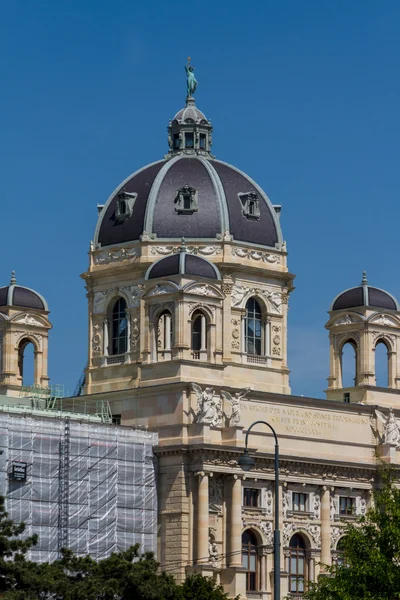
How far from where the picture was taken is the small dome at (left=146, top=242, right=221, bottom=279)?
118 m

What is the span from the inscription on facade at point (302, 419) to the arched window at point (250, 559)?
23.2ft

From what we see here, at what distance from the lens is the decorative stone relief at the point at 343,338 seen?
130625mm

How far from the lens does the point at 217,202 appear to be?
127438mm

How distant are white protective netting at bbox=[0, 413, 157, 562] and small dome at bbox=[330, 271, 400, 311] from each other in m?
20.5

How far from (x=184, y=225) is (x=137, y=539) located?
22079 millimetres

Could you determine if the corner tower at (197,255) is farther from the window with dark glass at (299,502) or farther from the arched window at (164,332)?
the window with dark glass at (299,502)

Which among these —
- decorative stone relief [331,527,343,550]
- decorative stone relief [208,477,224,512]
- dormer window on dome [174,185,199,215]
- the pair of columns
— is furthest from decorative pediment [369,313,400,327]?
decorative stone relief [208,477,224,512]

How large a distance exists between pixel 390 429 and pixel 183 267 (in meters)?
18.9

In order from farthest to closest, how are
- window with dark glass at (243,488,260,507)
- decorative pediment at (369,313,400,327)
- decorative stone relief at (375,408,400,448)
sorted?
decorative pediment at (369,313,400,327)
decorative stone relief at (375,408,400,448)
window with dark glass at (243,488,260,507)

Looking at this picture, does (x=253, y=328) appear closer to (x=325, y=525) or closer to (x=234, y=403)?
(x=234, y=403)

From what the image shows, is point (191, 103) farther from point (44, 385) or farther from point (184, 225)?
point (44, 385)

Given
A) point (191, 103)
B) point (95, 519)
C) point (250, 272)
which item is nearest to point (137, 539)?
point (95, 519)

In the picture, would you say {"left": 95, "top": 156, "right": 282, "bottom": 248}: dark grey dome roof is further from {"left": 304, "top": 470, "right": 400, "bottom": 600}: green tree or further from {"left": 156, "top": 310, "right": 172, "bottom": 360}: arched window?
{"left": 304, "top": 470, "right": 400, "bottom": 600}: green tree

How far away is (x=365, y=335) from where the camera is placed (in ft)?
426
